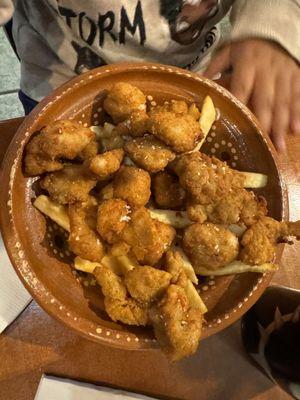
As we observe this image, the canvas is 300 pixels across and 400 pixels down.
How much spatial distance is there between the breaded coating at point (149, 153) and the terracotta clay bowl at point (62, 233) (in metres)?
0.10

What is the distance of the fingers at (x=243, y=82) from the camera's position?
868 millimetres

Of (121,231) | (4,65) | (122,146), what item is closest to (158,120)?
(122,146)

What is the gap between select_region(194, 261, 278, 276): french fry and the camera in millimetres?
720

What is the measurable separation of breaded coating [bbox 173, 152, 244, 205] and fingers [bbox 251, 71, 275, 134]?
17 centimetres

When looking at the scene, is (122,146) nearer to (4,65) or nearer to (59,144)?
(59,144)

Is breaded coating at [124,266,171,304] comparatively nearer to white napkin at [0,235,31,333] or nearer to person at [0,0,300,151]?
white napkin at [0,235,31,333]

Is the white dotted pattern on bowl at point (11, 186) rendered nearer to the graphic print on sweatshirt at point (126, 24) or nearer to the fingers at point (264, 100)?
the fingers at point (264, 100)

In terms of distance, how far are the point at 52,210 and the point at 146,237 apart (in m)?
0.15

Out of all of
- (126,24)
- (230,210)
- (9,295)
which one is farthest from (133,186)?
→ (126,24)

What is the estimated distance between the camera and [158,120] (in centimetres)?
71

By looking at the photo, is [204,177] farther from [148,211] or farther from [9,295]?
[9,295]

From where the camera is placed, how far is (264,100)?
33.8 inches

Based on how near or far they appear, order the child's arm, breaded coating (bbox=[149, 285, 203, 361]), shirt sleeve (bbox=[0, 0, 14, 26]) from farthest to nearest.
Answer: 1. the child's arm
2. shirt sleeve (bbox=[0, 0, 14, 26])
3. breaded coating (bbox=[149, 285, 203, 361])

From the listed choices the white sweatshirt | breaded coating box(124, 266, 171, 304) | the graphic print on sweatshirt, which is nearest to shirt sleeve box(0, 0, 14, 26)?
the white sweatshirt
